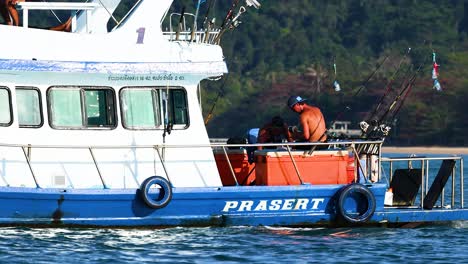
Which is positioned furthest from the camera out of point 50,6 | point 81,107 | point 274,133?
point 274,133

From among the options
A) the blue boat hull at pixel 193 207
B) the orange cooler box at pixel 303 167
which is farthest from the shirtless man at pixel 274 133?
the blue boat hull at pixel 193 207

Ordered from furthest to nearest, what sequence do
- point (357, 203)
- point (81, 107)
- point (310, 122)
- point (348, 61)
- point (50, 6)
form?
point (348, 61) < point (310, 122) < point (357, 203) < point (81, 107) < point (50, 6)

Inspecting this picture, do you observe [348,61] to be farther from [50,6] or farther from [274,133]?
[50,6]

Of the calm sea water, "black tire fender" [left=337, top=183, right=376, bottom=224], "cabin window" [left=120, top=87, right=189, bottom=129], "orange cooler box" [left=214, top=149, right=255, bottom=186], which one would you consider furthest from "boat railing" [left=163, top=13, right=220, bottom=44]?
"black tire fender" [left=337, top=183, right=376, bottom=224]

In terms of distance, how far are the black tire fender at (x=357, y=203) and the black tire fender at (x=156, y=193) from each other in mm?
2353

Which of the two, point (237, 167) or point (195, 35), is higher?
point (195, 35)

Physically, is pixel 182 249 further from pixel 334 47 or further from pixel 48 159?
pixel 334 47

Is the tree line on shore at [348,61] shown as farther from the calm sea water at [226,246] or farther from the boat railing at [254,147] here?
the calm sea water at [226,246]

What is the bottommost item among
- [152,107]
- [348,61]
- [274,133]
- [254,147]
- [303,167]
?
[303,167]

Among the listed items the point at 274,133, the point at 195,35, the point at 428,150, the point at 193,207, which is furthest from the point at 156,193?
the point at 428,150

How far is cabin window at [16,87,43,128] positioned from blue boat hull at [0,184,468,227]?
1.02m

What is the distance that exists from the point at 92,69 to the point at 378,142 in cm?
405

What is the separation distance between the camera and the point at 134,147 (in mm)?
18594

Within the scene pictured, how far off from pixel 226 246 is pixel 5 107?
3382 mm
